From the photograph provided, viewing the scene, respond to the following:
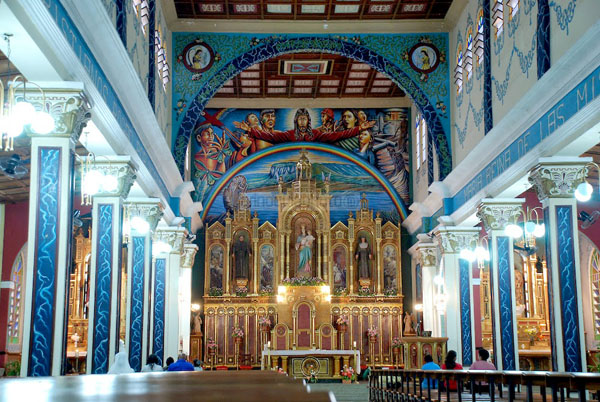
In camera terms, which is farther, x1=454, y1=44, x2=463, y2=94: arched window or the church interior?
x1=454, y1=44, x2=463, y2=94: arched window

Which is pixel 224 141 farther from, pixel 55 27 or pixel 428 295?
pixel 55 27

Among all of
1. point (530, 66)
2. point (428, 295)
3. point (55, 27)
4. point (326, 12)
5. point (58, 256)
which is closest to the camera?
point (55, 27)

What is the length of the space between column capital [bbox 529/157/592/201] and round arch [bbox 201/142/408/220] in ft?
50.1

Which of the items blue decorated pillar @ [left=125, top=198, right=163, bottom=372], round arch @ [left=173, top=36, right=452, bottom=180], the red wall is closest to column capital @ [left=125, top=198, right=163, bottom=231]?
blue decorated pillar @ [left=125, top=198, right=163, bottom=372]

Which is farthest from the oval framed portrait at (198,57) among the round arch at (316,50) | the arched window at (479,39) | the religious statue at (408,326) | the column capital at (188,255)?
the religious statue at (408,326)

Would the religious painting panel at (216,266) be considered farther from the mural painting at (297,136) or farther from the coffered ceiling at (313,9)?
the coffered ceiling at (313,9)

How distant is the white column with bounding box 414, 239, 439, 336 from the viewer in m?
24.3

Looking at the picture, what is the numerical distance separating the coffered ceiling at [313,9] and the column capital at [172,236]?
581cm

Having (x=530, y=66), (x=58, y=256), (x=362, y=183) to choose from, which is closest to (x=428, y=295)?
(x=362, y=183)

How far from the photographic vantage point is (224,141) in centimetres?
2864

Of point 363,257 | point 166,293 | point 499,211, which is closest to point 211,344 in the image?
point 363,257

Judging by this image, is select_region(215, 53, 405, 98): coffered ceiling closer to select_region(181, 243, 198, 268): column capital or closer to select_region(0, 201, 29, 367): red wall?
select_region(181, 243, 198, 268): column capital

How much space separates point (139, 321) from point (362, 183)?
534 inches

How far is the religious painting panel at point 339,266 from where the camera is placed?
28.4m
